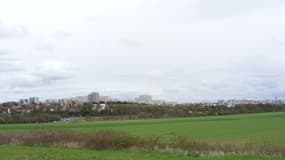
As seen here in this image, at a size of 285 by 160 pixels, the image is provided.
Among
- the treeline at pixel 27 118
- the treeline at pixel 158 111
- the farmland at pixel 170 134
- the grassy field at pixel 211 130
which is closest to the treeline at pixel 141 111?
the treeline at pixel 158 111

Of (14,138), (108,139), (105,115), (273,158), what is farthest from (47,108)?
(273,158)

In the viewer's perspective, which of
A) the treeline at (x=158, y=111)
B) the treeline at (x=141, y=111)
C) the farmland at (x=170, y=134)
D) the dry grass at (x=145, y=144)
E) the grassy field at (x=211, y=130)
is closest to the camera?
the farmland at (x=170, y=134)

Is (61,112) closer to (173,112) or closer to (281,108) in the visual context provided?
(173,112)

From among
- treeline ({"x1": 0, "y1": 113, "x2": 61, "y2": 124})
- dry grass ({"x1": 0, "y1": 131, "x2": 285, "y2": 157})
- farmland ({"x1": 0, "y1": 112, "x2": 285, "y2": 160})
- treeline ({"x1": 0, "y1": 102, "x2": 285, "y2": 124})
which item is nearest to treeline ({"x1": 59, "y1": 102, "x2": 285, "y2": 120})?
treeline ({"x1": 0, "y1": 102, "x2": 285, "y2": 124})

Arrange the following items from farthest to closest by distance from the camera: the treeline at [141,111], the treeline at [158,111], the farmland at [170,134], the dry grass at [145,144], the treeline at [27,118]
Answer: the treeline at [158,111] < the treeline at [141,111] < the treeline at [27,118] < the dry grass at [145,144] < the farmland at [170,134]

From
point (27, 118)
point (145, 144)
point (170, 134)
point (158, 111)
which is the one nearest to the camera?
point (145, 144)

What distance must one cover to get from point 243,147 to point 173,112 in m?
127

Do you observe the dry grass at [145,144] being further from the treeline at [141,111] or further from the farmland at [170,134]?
the treeline at [141,111]

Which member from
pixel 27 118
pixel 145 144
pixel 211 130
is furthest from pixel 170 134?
pixel 27 118

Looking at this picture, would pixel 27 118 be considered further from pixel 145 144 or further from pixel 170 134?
pixel 145 144

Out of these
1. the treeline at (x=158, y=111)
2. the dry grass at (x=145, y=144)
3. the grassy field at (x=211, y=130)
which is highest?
the treeline at (x=158, y=111)

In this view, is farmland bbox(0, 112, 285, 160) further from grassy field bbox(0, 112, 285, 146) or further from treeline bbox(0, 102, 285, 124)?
treeline bbox(0, 102, 285, 124)

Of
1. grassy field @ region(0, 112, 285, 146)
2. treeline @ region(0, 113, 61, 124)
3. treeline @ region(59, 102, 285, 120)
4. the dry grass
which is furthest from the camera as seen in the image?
treeline @ region(59, 102, 285, 120)

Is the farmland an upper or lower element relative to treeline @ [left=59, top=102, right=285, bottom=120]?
lower
